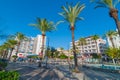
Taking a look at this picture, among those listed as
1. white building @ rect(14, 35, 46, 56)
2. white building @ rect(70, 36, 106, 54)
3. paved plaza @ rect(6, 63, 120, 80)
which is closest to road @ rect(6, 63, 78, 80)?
paved plaza @ rect(6, 63, 120, 80)

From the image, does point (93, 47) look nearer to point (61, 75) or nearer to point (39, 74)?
point (61, 75)

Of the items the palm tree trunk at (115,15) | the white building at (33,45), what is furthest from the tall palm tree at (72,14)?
the white building at (33,45)

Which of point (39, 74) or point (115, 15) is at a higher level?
point (115, 15)

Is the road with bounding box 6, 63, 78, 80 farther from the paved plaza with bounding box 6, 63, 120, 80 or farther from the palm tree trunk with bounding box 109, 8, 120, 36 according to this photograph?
the palm tree trunk with bounding box 109, 8, 120, 36

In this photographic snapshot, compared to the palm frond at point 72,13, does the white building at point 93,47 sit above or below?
above

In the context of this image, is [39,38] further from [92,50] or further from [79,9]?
[79,9]

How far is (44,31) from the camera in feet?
113

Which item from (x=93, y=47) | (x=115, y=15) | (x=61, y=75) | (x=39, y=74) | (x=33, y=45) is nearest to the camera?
(x=115, y=15)

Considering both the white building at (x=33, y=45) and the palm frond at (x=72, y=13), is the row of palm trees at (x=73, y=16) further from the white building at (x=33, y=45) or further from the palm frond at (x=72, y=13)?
the white building at (x=33, y=45)

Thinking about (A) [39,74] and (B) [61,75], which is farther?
(A) [39,74]

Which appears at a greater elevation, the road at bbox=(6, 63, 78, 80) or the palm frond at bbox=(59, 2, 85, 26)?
the palm frond at bbox=(59, 2, 85, 26)

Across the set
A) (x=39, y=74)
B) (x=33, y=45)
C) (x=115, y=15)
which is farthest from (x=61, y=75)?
(x=33, y=45)

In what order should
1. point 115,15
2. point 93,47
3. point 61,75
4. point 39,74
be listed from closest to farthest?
point 115,15 → point 61,75 → point 39,74 → point 93,47

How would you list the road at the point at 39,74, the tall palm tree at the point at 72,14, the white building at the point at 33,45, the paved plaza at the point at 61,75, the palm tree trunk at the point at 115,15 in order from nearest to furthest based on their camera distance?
the palm tree trunk at the point at 115,15 < the road at the point at 39,74 < the paved plaza at the point at 61,75 < the tall palm tree at the point at 72,14 < the white building at the point at 33,45
